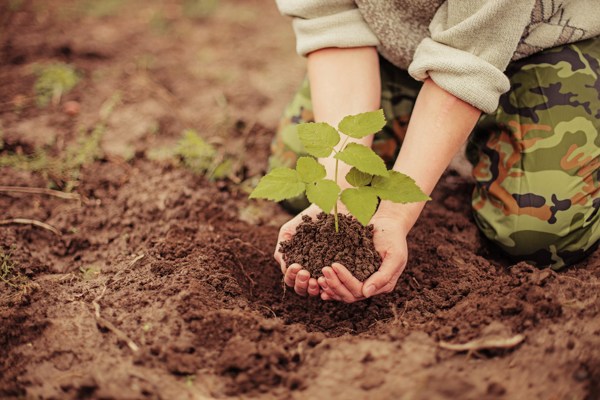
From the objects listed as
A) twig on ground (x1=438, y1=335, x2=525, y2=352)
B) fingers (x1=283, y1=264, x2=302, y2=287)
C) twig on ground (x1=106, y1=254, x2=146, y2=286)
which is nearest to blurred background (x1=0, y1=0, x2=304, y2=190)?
twig on ground (x1=106, y1=254, x2=146, y2=286)

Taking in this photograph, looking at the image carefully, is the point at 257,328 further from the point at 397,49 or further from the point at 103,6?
the point at 103,6

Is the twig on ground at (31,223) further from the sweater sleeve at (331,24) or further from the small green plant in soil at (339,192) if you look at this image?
the sweater sleeve at (331,24)

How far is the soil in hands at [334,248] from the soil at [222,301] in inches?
6.4

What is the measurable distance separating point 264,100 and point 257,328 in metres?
1.55

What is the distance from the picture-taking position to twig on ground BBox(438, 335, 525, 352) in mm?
1261

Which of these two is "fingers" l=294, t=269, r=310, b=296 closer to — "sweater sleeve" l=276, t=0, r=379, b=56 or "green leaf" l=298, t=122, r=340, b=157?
"green leaf" l=298, t=122, r=340, b=157

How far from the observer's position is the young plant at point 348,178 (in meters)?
1.30

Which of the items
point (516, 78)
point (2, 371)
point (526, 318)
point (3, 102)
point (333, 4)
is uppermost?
point (333, 4)

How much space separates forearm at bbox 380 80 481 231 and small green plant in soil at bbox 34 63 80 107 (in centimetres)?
183

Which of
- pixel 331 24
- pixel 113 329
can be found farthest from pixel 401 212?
pixel 113 329

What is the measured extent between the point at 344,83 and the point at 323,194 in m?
0.64

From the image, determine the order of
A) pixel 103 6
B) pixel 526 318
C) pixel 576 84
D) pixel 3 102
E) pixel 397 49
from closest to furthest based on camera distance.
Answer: pixel 526 318 < pixel 576 84 < pixel 397 49 < pixel 3 102 < pixel 103 6

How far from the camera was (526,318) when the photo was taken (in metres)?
1.33

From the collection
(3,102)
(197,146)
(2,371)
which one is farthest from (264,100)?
(2,371)
